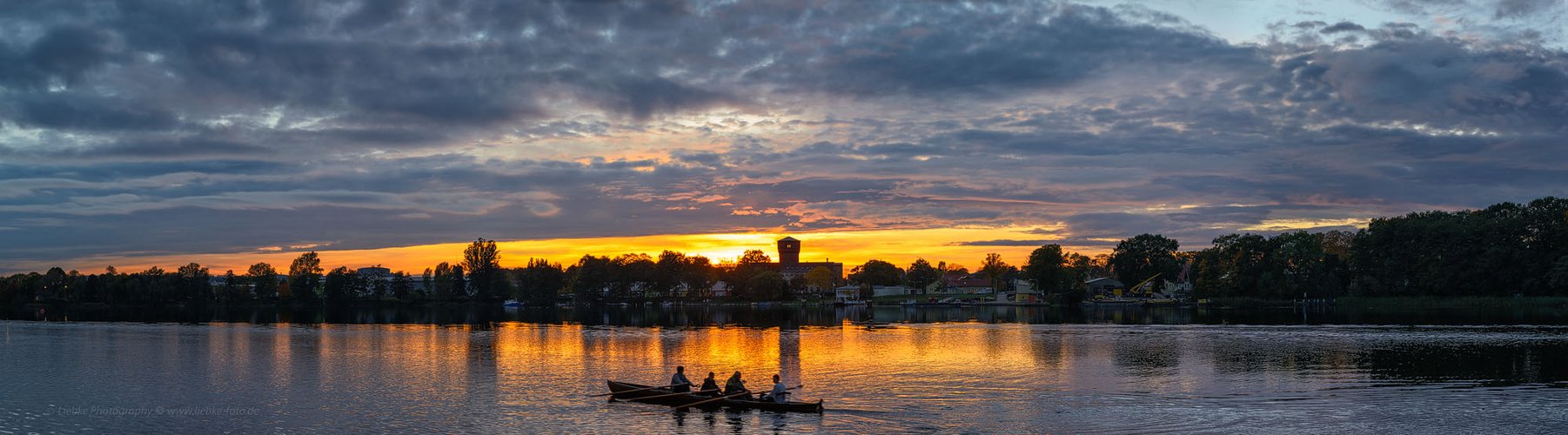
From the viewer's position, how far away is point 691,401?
39062mm

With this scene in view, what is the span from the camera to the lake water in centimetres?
3547

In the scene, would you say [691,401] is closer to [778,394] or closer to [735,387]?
[735,387]

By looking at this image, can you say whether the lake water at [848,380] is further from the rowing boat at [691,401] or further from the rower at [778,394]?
the rower at [778,394]

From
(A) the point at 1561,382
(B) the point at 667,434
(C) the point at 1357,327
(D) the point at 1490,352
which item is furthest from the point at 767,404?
(C) the point at 1357,327

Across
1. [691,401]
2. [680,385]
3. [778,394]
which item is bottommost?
[691,401]

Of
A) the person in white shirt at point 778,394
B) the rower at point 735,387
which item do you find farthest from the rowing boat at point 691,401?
the rower at point 735,387

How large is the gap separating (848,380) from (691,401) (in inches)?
487

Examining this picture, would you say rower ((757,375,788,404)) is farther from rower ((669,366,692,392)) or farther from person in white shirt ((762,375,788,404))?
rower ((669,366,692,392))

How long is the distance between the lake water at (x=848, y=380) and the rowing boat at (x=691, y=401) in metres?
0.63

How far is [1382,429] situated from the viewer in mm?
32781

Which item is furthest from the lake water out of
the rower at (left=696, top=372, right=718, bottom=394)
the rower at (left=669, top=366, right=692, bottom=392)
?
the rower at (left=696, top=372, right=718, bottom=394)

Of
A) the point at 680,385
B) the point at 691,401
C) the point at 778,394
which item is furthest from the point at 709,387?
the point at 778,394

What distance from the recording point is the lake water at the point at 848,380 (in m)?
35.5

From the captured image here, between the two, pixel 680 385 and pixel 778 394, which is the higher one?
pixel 680 385
